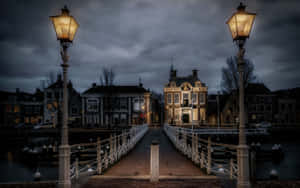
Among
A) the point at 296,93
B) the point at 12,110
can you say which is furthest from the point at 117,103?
the point at 296,93

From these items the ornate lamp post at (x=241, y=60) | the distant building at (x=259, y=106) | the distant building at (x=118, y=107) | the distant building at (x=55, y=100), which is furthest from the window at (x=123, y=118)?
the ornate lamp post at (x=241, y=60)

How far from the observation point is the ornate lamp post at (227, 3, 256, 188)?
18.2ft

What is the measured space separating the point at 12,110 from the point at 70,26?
6138cm

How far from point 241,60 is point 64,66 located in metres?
4.86

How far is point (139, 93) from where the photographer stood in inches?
1919

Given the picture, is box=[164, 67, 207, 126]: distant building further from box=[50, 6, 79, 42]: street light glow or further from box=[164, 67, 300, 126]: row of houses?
box=[50, 6, 79, 42]: street light glow

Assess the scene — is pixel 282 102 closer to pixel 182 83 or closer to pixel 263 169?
pixel 182 83

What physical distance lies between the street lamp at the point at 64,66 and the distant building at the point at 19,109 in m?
58.0

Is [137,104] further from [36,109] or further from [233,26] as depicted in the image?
[233,26]

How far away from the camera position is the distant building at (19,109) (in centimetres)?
5694

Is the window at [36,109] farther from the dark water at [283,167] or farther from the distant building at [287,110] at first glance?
A: the distant building at [287,110]

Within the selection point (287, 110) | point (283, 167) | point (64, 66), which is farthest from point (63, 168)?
point (287, 110)

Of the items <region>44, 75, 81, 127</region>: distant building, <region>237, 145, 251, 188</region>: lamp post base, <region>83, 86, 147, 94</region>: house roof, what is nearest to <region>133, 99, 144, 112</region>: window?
<region>83, 86, 147, 94</region>: house roof

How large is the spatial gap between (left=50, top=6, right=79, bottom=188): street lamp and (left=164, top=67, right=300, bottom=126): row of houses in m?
34.1
